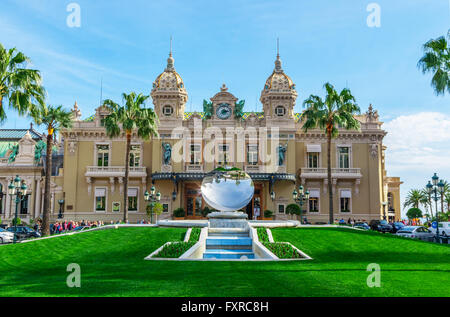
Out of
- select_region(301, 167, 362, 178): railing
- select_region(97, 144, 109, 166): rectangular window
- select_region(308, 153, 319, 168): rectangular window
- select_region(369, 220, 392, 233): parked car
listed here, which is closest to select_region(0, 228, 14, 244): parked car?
select_region(97, 144, 109, 166): rectangular window

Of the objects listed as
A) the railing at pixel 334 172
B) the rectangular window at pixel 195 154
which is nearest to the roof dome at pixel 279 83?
the railing at pixel 334 172

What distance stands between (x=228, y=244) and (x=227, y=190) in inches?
162

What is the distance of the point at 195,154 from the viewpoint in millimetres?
45844

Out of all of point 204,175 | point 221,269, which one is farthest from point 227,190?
point 204,175

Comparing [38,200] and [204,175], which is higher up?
[204,175]

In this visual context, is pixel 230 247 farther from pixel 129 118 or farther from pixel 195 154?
pixel 195 154

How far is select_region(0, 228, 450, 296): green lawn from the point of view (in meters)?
10.1

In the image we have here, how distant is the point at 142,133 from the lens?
1435 inches

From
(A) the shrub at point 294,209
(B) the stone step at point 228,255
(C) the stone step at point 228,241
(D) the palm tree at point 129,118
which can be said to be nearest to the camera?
(B) the stone step at point 228,255

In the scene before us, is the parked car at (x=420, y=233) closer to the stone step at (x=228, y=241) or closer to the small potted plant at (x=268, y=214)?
the small potted plant at (x=268, y=214)

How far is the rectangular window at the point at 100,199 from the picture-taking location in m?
46.6

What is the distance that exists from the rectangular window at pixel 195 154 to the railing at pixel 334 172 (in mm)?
10933

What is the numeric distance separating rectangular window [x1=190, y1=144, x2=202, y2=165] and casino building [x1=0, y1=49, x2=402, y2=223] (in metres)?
0.10
